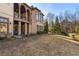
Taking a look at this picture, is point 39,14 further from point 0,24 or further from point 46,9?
point 0,24

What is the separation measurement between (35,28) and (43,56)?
0.62m

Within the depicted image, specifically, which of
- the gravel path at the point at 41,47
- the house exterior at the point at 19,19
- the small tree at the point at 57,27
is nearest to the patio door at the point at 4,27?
the house exterior at the point at 19,19

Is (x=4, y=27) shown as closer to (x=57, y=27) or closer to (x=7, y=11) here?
(x=7, y=11)

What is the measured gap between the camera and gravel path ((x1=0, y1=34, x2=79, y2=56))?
3.88 m

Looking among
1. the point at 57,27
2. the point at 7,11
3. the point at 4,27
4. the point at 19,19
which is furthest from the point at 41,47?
the point at 7,11

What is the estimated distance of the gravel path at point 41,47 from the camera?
388 cm

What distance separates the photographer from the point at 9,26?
3.92m

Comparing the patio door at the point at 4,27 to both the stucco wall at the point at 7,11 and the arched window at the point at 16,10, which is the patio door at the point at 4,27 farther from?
the arched window at the point at 16,10

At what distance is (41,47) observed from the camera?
12.9 feet

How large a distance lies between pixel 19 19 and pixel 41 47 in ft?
2.45

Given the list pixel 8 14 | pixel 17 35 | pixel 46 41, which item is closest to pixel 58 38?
pixel 46 41

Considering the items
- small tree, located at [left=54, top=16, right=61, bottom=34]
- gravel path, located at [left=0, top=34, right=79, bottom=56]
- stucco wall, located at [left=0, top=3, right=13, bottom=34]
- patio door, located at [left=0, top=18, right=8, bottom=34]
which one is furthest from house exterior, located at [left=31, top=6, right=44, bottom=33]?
patio door, located at [left=0, top=18, right=8, bottom=34]

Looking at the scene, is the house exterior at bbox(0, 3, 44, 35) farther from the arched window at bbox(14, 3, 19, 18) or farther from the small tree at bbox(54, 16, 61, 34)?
the small tree at bbox(54, 16, 61, 34)

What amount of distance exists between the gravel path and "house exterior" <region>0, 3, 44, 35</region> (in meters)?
0.20
